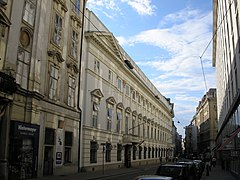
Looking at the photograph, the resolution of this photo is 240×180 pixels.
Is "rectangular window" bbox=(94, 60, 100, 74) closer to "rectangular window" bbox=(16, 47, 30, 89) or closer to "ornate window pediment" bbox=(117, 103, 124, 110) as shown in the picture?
"ornate window pediment" bbox=(117, 103, 124, 110)

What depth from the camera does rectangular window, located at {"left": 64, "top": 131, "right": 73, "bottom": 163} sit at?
2891cm

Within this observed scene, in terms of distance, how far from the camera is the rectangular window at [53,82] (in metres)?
26.2

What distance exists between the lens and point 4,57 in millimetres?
19812

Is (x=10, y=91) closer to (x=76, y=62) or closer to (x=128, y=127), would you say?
(x=76, y=62)

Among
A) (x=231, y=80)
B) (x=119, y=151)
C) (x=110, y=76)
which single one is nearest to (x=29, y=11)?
(x=231, y=80)

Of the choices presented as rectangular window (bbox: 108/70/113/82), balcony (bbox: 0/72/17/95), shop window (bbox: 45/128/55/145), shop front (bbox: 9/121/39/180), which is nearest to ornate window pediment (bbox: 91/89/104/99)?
rectangular window (bbox: 108/70/113/82)

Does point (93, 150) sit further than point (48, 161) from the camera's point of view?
Yes

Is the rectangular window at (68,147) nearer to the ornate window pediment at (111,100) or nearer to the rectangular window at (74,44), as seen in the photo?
the rectangular window at (74,44)

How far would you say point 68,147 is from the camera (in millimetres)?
29328

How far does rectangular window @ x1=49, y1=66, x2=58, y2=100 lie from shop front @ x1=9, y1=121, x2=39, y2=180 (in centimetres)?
381

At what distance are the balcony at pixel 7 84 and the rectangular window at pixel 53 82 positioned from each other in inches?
275

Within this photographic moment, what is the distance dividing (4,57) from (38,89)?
4488 mm

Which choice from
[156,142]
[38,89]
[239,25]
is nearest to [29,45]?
[38,89]

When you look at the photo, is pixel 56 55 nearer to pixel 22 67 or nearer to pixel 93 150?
pixel 22 67
